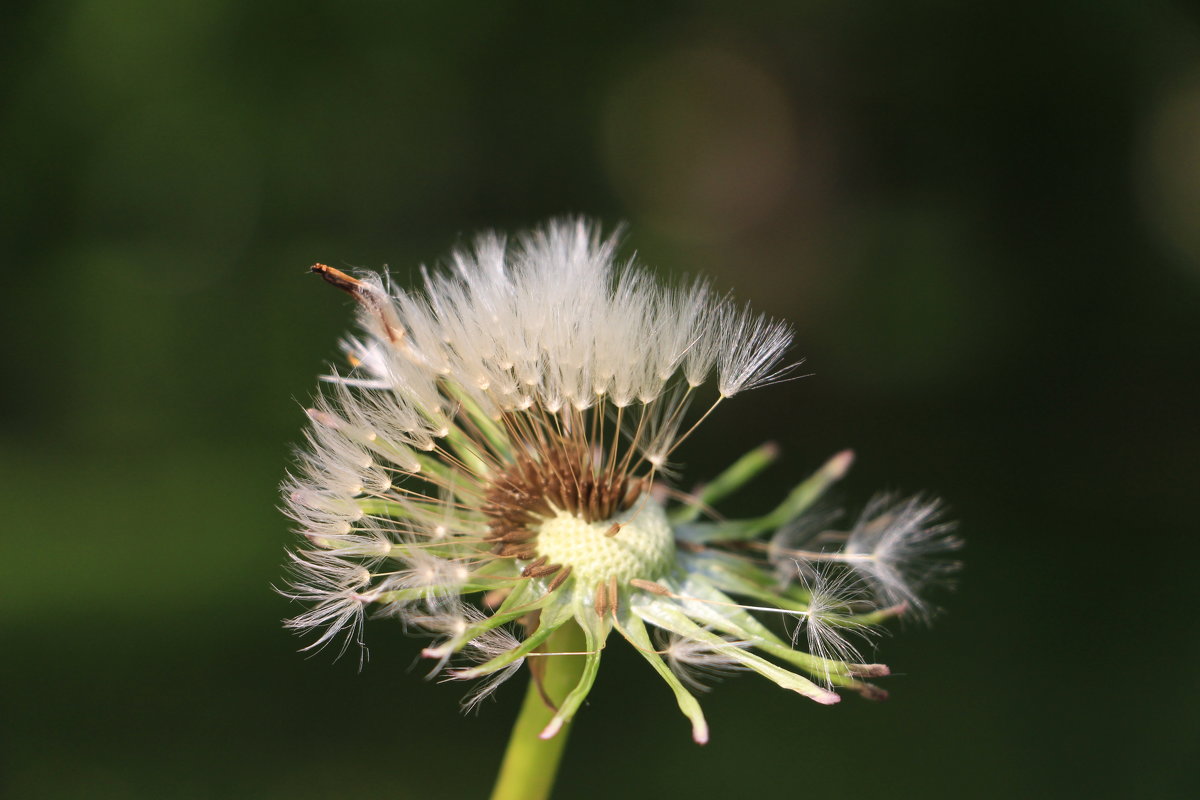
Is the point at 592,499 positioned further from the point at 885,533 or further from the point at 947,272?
the point at 947,272

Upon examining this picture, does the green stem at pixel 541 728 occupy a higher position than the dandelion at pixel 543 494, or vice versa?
the dandelion at pixel 543 494

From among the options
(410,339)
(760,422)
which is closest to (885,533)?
(410,339)

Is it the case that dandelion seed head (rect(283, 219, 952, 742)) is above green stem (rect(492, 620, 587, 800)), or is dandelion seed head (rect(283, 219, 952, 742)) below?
above

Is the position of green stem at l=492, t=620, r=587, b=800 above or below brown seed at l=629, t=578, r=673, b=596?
below

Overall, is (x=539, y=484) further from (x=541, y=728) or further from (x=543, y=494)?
(x=541, y=728)

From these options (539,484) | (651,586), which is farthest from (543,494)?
(651,586)
